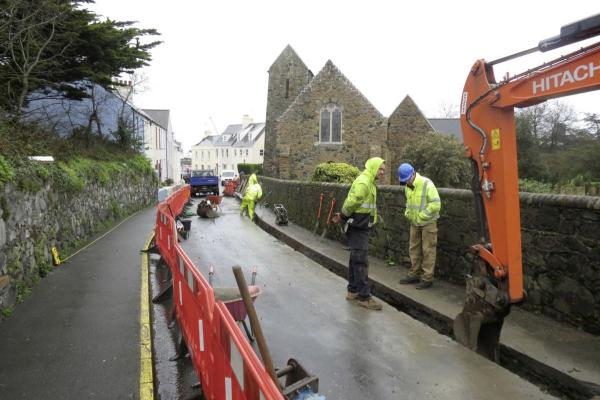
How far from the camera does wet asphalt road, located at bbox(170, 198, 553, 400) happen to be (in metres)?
4.25

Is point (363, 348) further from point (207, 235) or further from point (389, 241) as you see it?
point (207, 235)

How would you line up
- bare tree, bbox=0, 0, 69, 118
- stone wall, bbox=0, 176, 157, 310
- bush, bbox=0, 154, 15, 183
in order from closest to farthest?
1. stone wall, bbox=0, 176, 157, 310
2. bush, bbox=0, 154, 15, 183
3. bare tree, bbox=0, 0, 69, 118

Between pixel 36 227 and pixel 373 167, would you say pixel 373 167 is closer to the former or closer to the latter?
pixel 373 167

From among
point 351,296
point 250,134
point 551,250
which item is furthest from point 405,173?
point 250,134

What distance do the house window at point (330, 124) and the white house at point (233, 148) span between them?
49.1 m

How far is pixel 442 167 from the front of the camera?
27.9m

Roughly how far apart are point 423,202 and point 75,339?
510cm

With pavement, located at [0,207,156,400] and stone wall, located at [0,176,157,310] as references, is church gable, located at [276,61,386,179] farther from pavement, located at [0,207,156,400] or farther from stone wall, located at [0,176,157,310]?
pavement, located at [0,207,156,400]

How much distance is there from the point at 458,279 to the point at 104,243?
939cm

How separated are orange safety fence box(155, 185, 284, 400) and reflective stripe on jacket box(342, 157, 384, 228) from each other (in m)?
2.59

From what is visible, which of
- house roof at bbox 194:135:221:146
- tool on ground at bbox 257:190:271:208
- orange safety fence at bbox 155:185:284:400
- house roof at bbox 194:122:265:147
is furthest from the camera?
house roof at bbox 194:135:221:146

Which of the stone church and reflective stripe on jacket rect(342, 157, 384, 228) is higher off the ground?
the stone church

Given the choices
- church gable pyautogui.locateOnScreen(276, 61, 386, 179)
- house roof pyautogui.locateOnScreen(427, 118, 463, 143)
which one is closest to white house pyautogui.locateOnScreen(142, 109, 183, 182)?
church gable pyautogui.locateOnScreen(276, 61, 386, 179)

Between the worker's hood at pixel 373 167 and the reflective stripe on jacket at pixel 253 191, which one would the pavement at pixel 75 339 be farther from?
the reflective stripe on jacket at pixel 253 191
